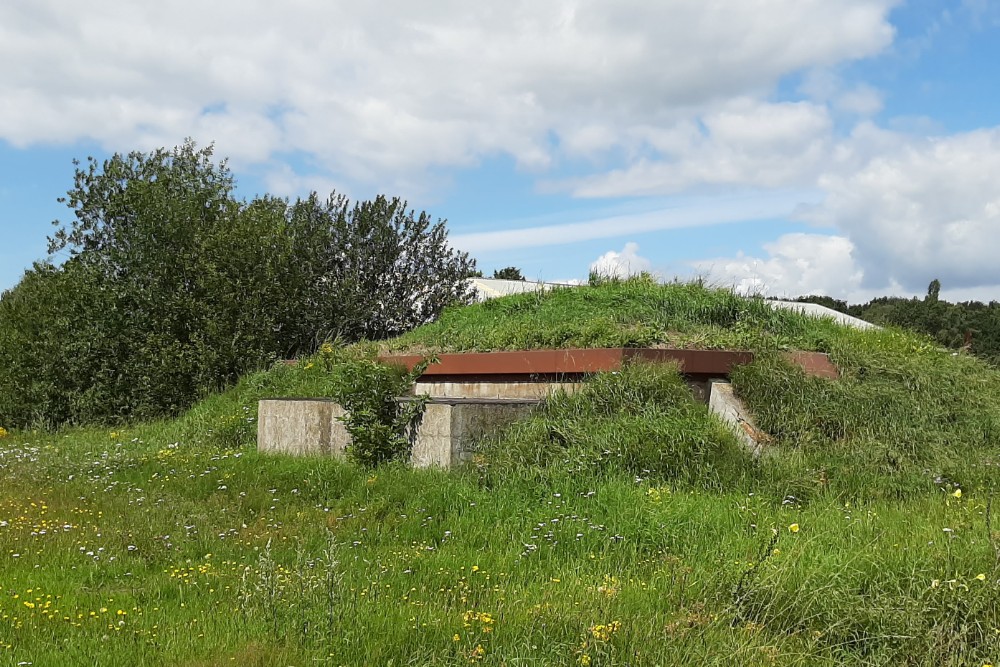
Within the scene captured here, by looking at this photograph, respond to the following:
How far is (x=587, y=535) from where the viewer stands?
487cm

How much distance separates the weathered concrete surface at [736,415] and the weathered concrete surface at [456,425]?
1607mm

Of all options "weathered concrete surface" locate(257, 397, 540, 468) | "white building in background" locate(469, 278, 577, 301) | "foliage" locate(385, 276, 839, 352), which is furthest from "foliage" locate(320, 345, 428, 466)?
"white building in background" locate(469, 278, 577, 301)

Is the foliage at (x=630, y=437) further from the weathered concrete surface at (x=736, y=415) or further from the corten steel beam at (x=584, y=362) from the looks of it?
the weathered concrete surface at (x=736, y=415)

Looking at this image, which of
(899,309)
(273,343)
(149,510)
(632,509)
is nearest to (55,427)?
(273,343)

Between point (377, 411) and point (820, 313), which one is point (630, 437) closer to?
point (377, 411)

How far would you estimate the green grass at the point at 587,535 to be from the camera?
3.38 meters

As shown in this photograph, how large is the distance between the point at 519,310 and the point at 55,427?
8.48m

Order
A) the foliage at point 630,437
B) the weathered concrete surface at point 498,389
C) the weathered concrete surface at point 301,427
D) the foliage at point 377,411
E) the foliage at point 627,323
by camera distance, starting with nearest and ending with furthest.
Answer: the foliage at point 630,437 < the foliage at point 377,411 < the weathered concrete surface at point 498,389 < the weathered concrete surface at point 301,427 < the foliage at point 627,323

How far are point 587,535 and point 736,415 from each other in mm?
2715

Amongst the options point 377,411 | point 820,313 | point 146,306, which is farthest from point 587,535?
point 146,306

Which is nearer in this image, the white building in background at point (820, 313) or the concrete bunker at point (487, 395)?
the concrete bunker at point (487, 395)

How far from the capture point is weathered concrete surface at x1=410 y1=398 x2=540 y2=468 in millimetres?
6762

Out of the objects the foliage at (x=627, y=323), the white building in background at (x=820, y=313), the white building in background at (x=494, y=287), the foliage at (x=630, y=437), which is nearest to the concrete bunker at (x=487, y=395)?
the foliage at (x=630, y=437)

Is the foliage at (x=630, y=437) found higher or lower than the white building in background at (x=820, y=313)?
lower
